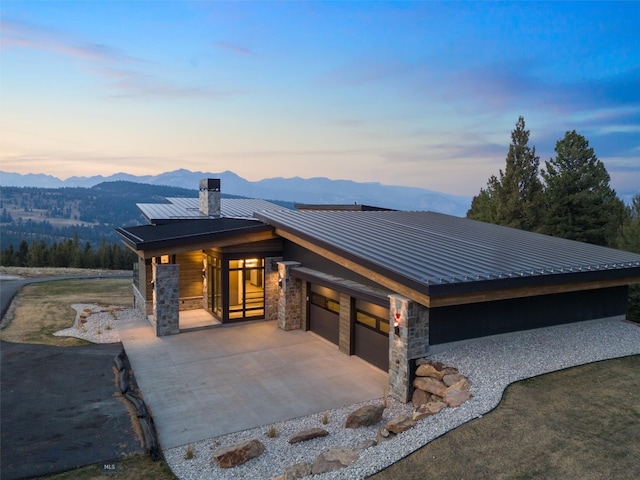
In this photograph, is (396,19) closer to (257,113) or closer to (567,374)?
(257,113)

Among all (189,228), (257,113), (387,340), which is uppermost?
(257,113)

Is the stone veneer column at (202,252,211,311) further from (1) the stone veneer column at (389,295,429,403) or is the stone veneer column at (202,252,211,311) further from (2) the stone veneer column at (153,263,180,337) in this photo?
(1) the stone veneer column at (389,295,429,403)

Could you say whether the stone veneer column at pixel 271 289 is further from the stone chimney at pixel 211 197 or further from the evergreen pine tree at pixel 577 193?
the evergreen pine tree at pixel 577 193

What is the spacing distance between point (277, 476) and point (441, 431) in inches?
109

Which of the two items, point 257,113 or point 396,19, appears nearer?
point 396,19

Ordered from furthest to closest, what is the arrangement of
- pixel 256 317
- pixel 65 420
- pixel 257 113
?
pixel 257 113 → pixel 256 317 → pixel 65 420

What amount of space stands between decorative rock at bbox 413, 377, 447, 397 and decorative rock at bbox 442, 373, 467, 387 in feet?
0.31

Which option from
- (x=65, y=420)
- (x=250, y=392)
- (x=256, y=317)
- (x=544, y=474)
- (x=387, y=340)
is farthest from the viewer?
(x=256, y=317)

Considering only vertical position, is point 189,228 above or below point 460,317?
above

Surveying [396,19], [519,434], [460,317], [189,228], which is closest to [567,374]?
[460,317]

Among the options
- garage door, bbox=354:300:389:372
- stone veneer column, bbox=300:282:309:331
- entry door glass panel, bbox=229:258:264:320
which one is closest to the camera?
garage door, bbox=354:300:389:372

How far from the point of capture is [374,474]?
6379 millimetres

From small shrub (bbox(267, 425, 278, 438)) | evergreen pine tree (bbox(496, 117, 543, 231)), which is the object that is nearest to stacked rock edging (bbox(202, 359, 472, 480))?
small shrub (bbox(267, 425, 278, 438))

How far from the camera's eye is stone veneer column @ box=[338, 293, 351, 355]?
13211mm
